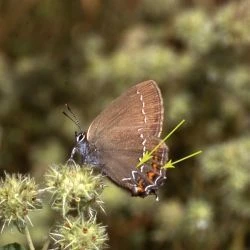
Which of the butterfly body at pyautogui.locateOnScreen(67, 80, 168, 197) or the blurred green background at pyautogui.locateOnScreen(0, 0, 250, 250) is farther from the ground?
the blurred green background at pyautogui.locateOnScreen(0, 0, 250, 250)

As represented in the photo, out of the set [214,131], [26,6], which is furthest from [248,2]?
[26,6]

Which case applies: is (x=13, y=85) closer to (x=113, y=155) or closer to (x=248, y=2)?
(x=248, y=2)

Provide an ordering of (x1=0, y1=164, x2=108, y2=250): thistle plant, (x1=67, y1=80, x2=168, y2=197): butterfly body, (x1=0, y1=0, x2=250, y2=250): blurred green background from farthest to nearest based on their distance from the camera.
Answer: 1. (x1=0, y1=0, x2=250, y2=250): blurred green background
2. (x1=67, y1=80, x2=168, y2=197): butterfly body
3. (x1=0, y1=164, x2=108, y2=250): thistle plant

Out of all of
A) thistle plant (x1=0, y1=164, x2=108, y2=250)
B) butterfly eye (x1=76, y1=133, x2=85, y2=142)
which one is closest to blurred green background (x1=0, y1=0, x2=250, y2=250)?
butterfly eye (x1=76, y1=133, x2=85, y2=142)

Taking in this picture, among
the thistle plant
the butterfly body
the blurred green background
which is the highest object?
the blurred green background

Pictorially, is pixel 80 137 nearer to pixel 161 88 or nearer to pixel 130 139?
pixel 130 139

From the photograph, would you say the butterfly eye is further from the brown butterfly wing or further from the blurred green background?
the blurred green background

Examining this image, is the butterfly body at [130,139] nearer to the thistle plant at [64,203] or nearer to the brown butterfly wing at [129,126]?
the brown butterfly wing at [129,126]

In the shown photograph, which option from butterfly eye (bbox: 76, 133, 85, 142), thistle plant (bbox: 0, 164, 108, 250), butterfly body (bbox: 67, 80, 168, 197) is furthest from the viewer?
butterfly eye (bbox: 76, 133, 85, 142)

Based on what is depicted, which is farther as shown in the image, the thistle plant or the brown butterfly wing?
the brown butterfly wing
